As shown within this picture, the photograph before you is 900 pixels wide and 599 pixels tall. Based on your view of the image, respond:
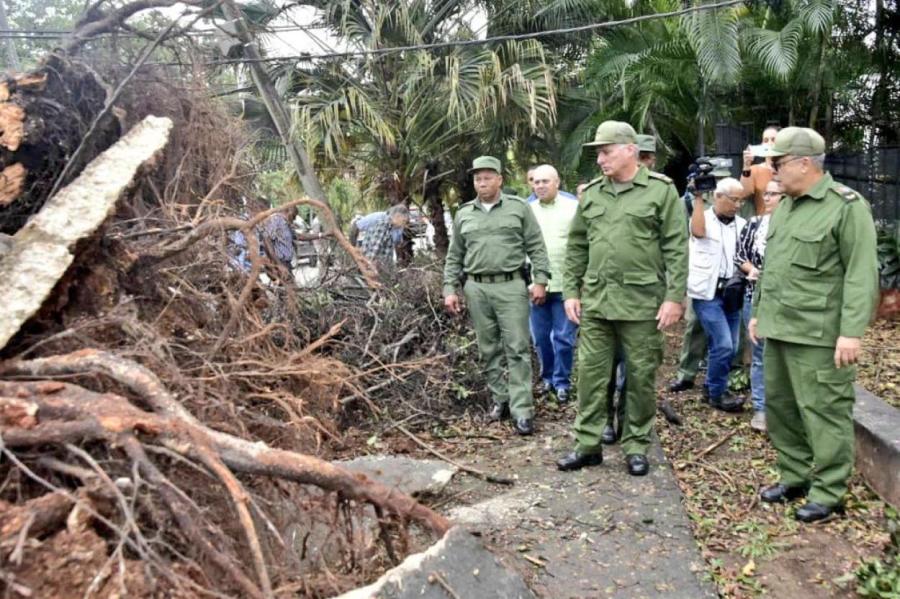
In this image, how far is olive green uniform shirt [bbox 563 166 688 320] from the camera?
404cm

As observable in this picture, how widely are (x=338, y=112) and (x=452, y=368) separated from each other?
377 cm

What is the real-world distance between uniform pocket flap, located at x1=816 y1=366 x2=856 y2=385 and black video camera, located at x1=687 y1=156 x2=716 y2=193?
2.07m

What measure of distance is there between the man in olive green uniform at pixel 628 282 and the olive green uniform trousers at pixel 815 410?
2.06 ft

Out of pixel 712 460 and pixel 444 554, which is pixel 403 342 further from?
pixel 444 554

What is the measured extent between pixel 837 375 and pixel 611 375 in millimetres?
1260

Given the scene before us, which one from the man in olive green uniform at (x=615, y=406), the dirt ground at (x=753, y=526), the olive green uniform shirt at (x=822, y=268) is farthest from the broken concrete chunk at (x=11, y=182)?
the olive green uniform shirt at (x=822, y=268)

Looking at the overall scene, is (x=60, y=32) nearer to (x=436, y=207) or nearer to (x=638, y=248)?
(x=638, y=248)

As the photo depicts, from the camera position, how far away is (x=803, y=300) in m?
3.51

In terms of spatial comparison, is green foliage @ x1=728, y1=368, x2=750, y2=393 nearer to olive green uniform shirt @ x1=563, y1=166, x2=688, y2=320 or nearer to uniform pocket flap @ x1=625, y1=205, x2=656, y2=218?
olive green uniform shirt @ x1=563, y1=166, x2=688, y2=320

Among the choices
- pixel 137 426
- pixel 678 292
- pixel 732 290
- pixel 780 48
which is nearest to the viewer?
pixel 137 426

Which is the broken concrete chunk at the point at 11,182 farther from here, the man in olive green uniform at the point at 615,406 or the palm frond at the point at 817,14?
the palm frond at the point at 817,14

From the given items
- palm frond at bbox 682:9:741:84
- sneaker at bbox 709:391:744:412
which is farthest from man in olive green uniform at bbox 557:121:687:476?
palm frond at bbox 682:9:741:84

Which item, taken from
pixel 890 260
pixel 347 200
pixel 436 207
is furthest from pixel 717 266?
pixel 347 200

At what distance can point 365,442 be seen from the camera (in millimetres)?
5004
